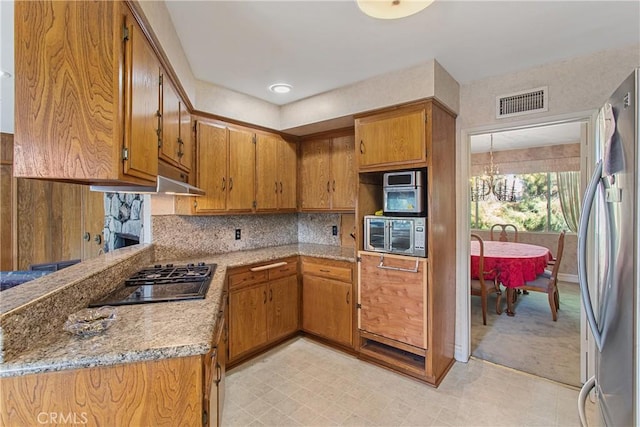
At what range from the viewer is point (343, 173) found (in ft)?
10.5

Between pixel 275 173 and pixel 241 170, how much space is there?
431 millimetres

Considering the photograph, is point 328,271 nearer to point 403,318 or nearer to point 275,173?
point 403,318

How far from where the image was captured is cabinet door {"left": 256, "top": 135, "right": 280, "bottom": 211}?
3193 millimetres

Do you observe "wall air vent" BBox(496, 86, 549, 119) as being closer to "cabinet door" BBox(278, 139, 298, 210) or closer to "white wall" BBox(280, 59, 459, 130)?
"white wall" BBox(280, 59, 459, 130)

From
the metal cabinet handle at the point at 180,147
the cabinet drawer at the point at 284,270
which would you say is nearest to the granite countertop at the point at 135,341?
the metal cabinet handle at the point at 180,147

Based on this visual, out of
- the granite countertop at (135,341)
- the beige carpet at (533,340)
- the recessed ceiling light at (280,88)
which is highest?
the recessed ceiling light at (280,88)

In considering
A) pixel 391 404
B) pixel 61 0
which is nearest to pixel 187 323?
pixel 61 0

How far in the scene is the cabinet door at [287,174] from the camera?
3412 mm

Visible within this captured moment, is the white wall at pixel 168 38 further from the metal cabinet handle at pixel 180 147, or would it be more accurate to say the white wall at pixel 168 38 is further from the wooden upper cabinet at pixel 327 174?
the wooden upper cabinet at pixel 327 174

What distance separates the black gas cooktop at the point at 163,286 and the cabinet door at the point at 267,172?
1.09m

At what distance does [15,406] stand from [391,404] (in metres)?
2.06

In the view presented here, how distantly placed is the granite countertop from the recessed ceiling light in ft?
6.68

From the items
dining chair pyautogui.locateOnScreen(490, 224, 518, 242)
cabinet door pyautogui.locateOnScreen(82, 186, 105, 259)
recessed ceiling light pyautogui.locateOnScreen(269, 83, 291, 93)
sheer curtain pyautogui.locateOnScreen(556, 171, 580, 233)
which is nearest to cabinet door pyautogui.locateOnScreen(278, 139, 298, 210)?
recessed ceiling light pyautogui.locateOnScreen(269, 83, 291, 93)

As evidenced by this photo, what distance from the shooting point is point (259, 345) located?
2822 mm
